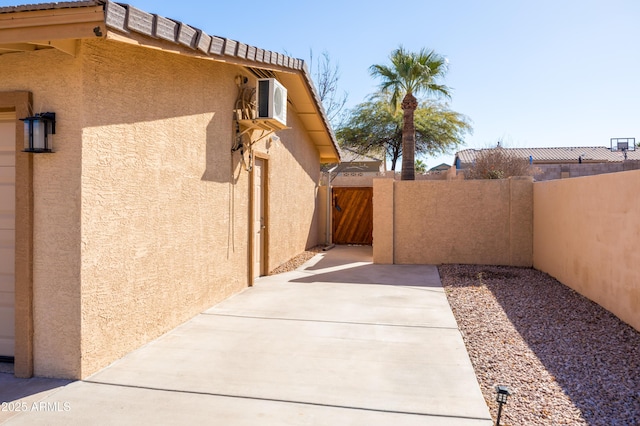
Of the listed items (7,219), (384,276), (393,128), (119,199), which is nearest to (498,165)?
(384,276)

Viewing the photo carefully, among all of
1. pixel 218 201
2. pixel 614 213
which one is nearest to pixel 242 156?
pixel 218 201

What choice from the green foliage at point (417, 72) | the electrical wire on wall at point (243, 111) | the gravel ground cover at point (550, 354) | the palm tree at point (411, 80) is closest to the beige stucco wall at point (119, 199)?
the electrical wire on wall at point (243, 111)

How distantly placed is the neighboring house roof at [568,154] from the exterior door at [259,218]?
33783 millimetres

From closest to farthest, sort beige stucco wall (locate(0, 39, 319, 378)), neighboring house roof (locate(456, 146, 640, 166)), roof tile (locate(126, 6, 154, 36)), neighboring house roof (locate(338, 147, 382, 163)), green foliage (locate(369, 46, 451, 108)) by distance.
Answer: roof tile (locate(126, 6, 154, 36)) < beige stucco wall (locate(0, 39, 319, 378)) < green foliage (locate(369, 46, 451, 108)) < neighboring house roof (locate(338, 147, 382, 163)) < neighboring house roof (locate(456, 146, 640, 166))

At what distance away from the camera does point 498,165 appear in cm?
1800

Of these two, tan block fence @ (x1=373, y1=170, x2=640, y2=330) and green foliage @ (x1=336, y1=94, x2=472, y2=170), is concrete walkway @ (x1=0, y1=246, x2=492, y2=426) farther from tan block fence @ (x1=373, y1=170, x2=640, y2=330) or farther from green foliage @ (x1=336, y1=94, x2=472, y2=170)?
green foliage @ (x1=336, y1=94, x2=472, y2=170)

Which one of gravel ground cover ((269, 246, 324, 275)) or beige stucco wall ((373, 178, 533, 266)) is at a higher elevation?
beige stucco wall ((373, 178, 533, 266))

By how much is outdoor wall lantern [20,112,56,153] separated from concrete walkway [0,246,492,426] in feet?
7.38

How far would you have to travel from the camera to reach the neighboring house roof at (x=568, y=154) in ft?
136

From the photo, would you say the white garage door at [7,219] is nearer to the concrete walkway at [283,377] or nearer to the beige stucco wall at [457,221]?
the concrete walkway at [283,377]

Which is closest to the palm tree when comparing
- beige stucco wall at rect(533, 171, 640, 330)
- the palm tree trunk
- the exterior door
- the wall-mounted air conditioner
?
the palm tree trunk

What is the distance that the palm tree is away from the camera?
54.1ft

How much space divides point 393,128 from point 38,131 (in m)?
34.7

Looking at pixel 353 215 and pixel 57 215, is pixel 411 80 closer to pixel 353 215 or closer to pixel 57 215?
pixel 353 215
